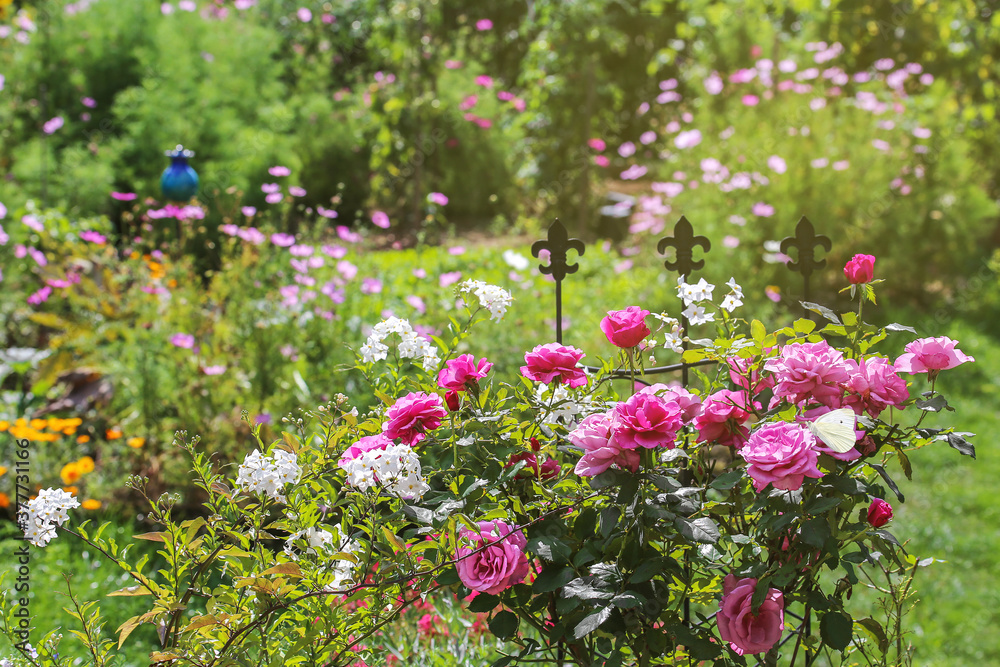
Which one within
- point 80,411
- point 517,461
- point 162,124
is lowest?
point 80,411

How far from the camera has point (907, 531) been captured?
2.68m

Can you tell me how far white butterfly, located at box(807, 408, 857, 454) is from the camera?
982 mm

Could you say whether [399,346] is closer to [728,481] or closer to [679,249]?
[728,481]

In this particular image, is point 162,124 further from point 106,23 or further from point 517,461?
point 517,461

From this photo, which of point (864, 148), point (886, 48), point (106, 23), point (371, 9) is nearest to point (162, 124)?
point (106, 23)

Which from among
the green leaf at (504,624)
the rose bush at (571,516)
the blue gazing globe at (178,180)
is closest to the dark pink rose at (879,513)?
the rose bush at (571,516)

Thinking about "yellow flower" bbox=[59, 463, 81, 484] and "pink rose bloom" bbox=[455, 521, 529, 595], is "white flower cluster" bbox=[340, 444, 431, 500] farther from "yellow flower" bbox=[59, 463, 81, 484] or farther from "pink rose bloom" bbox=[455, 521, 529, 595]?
"yellow flower" bbox=[59, 463, 81, 484]

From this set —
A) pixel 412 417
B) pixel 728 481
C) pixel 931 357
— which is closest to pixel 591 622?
pixel 728 481

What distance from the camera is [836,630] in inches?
41.6

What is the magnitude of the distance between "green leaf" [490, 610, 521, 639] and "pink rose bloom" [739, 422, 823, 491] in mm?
378

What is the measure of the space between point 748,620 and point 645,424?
31 cm

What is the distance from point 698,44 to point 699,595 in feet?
17.8

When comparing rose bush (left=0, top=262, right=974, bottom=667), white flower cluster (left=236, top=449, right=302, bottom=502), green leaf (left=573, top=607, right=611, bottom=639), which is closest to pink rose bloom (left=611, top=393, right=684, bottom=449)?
rose bush (left=0, top=262, right=974, bottom=667)

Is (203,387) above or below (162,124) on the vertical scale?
below
